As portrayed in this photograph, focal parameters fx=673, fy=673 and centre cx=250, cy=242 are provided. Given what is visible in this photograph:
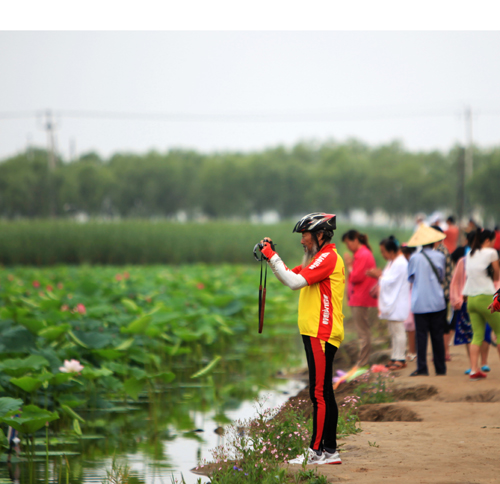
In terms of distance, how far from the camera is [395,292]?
795 centimetres

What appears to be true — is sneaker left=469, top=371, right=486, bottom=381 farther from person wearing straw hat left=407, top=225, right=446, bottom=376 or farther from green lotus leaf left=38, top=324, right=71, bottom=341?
green lotus leaf left=38, top=324, right=71, bottom=341

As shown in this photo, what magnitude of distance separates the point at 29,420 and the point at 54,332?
279cm

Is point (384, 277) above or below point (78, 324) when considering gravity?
above

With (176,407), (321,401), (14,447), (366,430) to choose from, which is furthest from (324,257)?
(176,407)

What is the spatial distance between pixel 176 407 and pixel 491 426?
3902mm

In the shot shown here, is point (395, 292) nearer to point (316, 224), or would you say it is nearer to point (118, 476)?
point (316, 224)

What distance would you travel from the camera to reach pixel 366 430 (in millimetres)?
5590

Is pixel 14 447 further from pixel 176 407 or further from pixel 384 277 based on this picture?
pixel 384 277

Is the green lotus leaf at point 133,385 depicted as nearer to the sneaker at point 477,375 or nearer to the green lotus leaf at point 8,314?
the green lotus leaf at point 8,314

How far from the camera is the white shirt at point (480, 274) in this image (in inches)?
272

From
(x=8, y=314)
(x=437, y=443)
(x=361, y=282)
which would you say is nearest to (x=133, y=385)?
(x=8, y=314)

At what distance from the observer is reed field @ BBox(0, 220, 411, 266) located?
32.1 meters

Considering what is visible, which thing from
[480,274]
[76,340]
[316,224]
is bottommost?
[76,340]

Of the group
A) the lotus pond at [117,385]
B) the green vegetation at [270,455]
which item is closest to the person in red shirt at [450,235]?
the lotus pond at [117,385]
